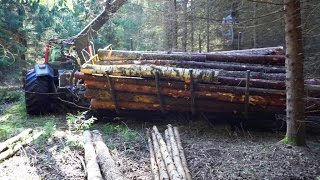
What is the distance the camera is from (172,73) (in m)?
7.03

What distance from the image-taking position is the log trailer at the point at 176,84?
6785 millimetres

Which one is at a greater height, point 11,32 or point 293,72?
point 11,32

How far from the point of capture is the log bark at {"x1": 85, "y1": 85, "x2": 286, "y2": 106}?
6765 millimetres

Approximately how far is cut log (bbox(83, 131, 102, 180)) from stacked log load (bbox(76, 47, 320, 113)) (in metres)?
1.86

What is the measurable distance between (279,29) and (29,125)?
11.7 metres

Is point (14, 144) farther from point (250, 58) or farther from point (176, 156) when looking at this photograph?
point (250, 58)

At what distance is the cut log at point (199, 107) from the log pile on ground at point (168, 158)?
1.16 meters

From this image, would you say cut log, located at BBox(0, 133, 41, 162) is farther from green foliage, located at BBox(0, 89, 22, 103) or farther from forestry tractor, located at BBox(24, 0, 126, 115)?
green foliage, located at BBox(0, 89, 22, 103)

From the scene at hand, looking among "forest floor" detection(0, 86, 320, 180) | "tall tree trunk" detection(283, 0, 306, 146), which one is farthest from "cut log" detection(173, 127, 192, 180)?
"tall tree trunk" detection(283, 0, 306, 146)

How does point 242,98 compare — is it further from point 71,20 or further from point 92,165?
point 71,20

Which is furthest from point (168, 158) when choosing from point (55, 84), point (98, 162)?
point (55, 84)

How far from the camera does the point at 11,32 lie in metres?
16.1

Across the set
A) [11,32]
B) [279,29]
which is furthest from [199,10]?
[11,32]

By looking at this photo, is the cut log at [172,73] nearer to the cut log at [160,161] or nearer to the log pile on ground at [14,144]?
the cut log at [160,161]
